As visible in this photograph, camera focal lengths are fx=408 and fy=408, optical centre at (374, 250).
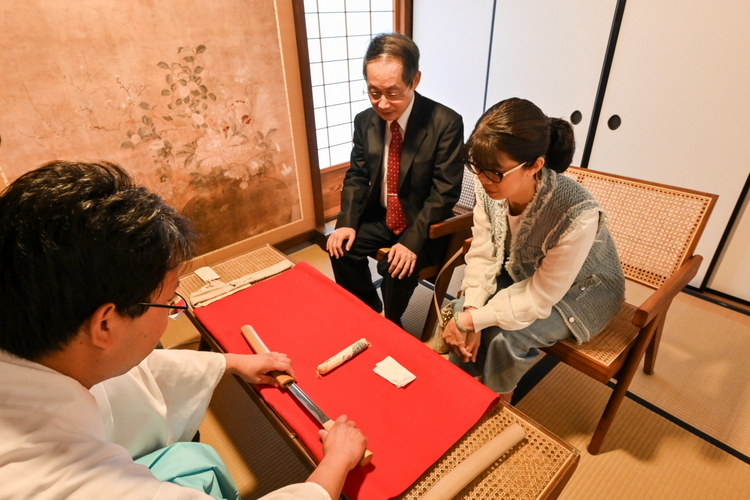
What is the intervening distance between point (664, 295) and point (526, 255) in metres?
0.45

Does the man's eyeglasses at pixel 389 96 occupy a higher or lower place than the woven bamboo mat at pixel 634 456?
higher

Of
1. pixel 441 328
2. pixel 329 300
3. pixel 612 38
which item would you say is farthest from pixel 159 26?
pixel 612 38

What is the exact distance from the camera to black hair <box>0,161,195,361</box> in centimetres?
62

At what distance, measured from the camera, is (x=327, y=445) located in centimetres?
96

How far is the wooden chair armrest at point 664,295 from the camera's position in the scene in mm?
1267

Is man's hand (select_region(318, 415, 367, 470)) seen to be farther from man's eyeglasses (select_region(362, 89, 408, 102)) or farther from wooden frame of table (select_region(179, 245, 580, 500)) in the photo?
man's eyeglasses (select_region(362, 89, 408, 102))

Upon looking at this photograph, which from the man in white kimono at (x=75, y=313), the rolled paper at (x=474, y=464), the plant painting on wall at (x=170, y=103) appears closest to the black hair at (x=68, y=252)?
the man in white kimono at (x=75, y=313)

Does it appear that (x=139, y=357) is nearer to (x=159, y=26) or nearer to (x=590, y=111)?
(x=159, y=26)

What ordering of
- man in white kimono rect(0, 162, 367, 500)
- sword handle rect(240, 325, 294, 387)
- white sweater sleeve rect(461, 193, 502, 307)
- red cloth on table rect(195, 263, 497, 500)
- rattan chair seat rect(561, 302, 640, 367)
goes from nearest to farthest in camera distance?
1. man in white kimono rect(0, 162, 367, 500)
2. red cloth on table rect(195, 263, 497, 500)
3. sword handle rect(240, 325, 294, 387)
4. rattan chair seat rect(561, 302, 640, 367)
5. white sweater sleeve rect(461, 193, 502, 307)

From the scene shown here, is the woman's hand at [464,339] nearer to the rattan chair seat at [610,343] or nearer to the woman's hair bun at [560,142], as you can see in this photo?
the rattan chair seat at [610,343]

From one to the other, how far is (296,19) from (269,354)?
2228mm

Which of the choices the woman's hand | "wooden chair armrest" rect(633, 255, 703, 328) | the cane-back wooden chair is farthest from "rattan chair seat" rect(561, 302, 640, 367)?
the woman's hand

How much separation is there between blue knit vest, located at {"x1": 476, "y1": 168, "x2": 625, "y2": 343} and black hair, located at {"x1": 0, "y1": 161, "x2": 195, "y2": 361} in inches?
44.9

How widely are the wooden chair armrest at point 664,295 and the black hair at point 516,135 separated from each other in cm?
56
